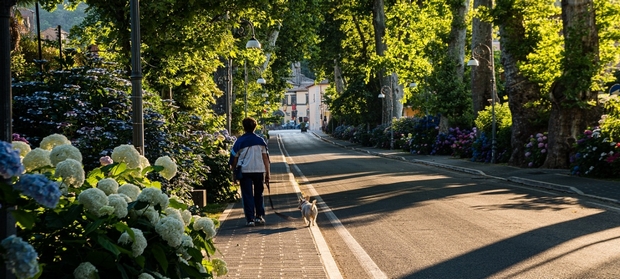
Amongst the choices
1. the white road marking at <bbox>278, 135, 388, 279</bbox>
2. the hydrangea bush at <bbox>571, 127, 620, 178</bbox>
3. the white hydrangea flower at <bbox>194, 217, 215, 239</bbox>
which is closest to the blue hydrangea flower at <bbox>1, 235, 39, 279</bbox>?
the white hydrangea flower at <bbox>194, 217, 215, 239</bbox>

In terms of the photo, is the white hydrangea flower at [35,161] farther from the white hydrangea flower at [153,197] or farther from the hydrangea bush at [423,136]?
the hydrangea bush at [423,136]

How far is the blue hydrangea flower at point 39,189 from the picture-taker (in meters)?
3.78

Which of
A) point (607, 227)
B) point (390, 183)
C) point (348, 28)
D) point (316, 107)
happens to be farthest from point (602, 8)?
point (316, 107)

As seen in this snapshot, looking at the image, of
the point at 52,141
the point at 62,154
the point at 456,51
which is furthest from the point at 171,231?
the point at 456,51

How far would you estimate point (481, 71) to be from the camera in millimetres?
39188

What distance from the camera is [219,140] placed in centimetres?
2036

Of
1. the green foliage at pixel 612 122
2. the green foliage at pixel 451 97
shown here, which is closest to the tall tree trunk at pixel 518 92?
the green foliage at pixel 612 122

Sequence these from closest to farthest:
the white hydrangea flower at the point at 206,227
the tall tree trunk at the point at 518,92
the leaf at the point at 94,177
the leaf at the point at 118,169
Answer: the leaf at the point at 94,177, the white hydrangea flower at the point at 206,227, the leaf at the point at 118,169, the tall tree trunk at the point at 518,92

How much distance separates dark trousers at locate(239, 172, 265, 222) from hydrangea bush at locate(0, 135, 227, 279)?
7729 mm

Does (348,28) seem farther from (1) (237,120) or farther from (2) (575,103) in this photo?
(2) (575,103)

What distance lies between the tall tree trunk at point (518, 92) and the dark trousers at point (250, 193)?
17497 millimetres

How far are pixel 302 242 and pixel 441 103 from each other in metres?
33.1

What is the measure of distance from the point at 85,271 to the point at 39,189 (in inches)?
28.5

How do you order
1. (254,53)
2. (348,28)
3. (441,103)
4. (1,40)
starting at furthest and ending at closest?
(348,28) → (441,103) → (254,53) → (1,40)
